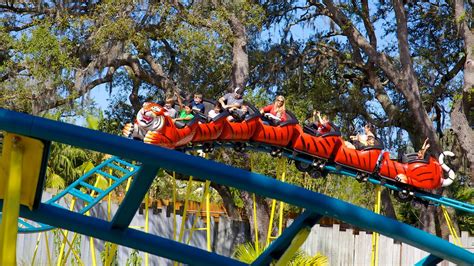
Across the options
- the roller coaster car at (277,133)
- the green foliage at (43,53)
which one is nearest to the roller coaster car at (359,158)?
the roller coaster car at (277,133)

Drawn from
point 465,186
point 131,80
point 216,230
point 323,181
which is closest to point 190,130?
point 216,230

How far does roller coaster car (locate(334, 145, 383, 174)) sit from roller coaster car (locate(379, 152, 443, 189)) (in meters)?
0.12

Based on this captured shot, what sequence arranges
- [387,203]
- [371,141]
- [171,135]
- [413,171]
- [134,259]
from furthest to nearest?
1. [387,203]
2. [134,259]
3. [371,141]
4. [413,171]
5. [171,135]

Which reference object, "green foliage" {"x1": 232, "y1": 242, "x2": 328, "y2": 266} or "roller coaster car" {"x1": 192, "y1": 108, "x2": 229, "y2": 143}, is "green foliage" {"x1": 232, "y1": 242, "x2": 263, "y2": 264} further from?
"roller coaster car" {"x1": 192, "y1": 108, "x2": 229, "y2": 143}

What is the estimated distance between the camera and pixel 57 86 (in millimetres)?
12180

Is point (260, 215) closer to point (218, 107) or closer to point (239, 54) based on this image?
point (239, 54)

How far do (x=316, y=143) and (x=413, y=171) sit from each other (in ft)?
3.85

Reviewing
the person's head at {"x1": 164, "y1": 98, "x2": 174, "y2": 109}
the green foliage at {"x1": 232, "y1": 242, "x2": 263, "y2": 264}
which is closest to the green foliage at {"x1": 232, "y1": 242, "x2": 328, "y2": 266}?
the green foliage at {"x1": 232, "y1": 242, "x2": 263, "y2": 264}

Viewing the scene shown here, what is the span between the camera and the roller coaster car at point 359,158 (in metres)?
8.91

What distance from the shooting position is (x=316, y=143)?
29.1 ft

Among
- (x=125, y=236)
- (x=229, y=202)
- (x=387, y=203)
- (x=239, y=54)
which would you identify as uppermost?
(x=239, y=54)

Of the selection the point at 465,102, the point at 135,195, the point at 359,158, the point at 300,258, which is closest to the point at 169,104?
the point at 359,158

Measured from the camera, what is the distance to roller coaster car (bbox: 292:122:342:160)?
8836 millimetres

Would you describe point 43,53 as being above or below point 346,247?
above
